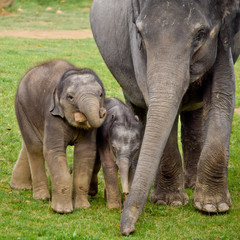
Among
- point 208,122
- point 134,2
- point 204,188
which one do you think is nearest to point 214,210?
point 204,188

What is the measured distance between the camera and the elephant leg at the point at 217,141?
613cm

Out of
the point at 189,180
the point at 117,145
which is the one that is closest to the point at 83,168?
the point at 117,145

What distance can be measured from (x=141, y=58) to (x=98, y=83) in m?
0.57

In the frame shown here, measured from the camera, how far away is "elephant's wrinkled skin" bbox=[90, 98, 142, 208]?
6.40m

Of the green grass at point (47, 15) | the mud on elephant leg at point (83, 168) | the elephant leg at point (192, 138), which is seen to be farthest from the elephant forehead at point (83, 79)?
the green grass at point (47, 15)

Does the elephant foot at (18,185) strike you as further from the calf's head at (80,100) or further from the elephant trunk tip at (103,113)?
the elephant trunk tip at (103,113)

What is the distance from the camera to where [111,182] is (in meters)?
6.55

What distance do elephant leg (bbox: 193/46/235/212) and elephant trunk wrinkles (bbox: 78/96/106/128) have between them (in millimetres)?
1084

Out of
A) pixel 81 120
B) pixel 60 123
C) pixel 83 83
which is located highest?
pixel 83 83

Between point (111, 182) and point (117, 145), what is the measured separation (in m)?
0.41

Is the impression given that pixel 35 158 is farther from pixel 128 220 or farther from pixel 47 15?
pixel 47 15

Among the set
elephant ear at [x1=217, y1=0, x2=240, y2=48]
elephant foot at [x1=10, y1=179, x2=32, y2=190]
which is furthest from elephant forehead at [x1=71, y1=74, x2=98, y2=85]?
elephant foot at [x1=10, y1=179, x2=32, y2=190]

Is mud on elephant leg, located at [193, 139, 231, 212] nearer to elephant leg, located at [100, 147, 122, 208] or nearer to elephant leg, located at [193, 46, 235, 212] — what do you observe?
elephant leg, located at [193, 46, 235, 212]

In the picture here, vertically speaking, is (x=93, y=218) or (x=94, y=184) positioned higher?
(x=93, y=218)
